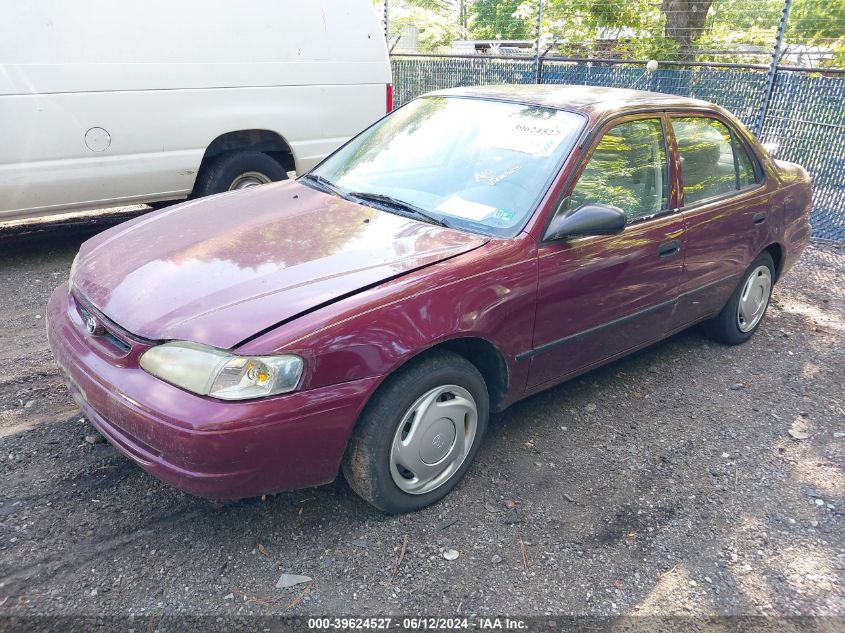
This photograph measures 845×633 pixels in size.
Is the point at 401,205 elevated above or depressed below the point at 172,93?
below

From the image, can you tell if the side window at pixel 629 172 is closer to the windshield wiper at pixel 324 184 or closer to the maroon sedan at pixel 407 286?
the maroon sedan at pixel 407 286

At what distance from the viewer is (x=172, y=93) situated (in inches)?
221

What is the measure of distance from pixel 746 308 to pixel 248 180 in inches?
171

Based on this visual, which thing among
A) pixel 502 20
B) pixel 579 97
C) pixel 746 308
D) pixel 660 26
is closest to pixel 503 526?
pixel 579 97

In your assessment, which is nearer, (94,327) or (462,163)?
(94,327)

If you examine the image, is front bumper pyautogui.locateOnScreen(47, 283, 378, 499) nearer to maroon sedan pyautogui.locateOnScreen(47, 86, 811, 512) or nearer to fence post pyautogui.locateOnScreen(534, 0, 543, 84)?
maroon sedan pyautogui.locateOnScreen(47, 86, 811, 512)

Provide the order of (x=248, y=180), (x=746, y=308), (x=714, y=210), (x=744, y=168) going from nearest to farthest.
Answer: (x=714, y=210) < (x=744, y=168) < (x=746, y=308) < (x=248, y=180)

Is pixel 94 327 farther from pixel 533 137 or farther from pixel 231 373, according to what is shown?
pixel 533 137

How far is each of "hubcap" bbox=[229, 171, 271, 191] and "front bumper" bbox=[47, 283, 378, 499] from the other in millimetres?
3819

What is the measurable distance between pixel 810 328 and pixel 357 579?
4258 mm

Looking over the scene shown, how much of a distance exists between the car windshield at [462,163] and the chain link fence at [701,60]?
192 inches

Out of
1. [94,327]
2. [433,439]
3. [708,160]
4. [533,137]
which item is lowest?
[433,439]

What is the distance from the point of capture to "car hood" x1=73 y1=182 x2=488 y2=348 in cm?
252

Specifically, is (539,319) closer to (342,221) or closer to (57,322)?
(342,221)
